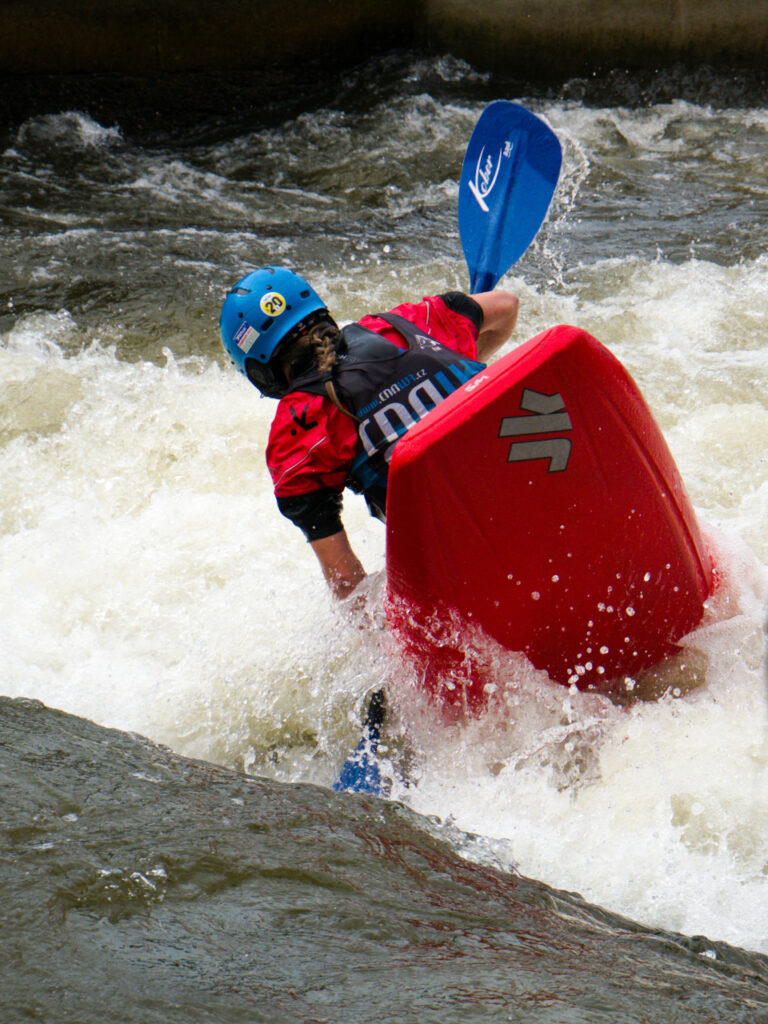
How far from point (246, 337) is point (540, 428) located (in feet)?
2.48

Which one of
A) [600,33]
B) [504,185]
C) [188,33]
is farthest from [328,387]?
[600,33]

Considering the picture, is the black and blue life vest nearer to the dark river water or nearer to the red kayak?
the red kayak

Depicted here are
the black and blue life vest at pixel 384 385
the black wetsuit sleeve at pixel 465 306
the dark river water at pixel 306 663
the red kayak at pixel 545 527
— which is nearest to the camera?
the dark river water at pixel 306 663

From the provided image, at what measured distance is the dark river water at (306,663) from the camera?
4.33 feet

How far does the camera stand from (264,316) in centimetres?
229

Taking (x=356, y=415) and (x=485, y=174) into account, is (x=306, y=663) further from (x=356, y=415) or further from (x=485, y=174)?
(x=485, y=174)

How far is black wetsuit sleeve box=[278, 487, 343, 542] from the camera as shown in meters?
2.29

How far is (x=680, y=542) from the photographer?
7.43 feet

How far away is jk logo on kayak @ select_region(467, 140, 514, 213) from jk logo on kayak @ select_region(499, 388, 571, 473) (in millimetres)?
1697

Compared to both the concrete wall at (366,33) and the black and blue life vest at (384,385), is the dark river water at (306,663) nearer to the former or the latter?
the black and blue life vest at (384,385)

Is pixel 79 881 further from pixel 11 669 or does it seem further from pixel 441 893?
pixel 11 669

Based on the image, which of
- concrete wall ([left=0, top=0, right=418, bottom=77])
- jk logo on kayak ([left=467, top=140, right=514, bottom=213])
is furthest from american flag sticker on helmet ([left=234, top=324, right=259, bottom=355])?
concrete wall ([left=0, top=0, right=418, bottom=77])

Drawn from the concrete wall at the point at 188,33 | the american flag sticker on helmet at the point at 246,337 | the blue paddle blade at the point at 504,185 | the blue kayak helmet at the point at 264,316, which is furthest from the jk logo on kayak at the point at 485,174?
the concrete wall at the point at 188,33

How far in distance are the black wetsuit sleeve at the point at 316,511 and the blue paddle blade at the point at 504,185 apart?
54.2 inches
